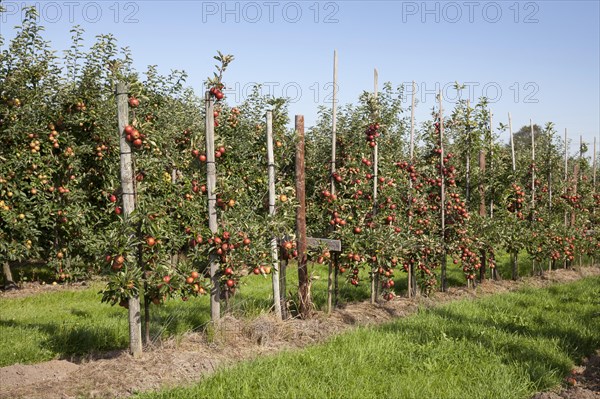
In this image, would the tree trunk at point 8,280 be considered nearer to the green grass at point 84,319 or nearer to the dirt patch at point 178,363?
the green grass at point 84,319

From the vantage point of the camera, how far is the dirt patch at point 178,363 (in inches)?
198

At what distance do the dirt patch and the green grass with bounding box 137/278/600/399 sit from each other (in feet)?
1.12

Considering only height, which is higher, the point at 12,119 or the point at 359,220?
the point at 12,119

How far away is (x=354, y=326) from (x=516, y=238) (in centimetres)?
570

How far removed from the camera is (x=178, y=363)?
18.3 feet

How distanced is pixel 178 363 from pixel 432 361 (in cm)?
276

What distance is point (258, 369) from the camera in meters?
5.26

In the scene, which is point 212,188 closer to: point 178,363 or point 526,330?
point 178,363

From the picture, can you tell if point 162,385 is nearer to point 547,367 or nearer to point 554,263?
point 547,367

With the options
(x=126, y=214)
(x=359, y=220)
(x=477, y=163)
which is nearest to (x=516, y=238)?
(x=477, y=163)

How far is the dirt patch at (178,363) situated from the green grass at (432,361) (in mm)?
342

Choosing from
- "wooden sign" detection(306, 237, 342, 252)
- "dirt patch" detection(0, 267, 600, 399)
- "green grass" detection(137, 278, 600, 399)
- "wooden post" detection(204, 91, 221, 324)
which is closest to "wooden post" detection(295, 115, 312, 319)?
"wooden sign" detection(306, 237, 342, 252)

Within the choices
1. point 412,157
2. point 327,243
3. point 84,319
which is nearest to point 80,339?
point 84,319

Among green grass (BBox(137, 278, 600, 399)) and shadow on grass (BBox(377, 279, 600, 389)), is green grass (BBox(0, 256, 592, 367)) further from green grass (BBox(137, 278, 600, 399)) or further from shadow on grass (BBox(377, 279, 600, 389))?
shadow on grass (BBox(377, 279, 600, 389))
